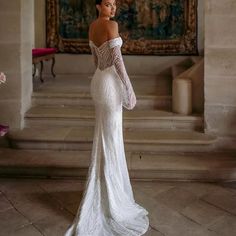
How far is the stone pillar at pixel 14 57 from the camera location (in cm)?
376

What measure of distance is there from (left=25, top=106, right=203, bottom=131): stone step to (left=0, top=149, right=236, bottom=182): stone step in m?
0.46

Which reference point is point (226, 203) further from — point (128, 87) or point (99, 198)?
point (128, 87)

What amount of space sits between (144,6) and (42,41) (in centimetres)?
180

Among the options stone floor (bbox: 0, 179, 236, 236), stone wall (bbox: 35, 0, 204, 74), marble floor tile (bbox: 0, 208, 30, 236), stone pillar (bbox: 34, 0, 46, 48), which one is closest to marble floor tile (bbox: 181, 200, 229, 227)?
stone floor (bbox: 0, 179, 236, 236)

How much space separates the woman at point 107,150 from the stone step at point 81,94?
1874mm

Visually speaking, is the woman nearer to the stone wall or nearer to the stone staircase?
the stone staircase

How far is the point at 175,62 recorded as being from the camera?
631 centimetres

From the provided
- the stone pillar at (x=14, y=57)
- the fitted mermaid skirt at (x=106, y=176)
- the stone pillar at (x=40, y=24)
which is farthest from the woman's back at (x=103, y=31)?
the stone pillar at (x=40, y=24)

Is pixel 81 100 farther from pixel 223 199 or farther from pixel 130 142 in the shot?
pixel 223 199

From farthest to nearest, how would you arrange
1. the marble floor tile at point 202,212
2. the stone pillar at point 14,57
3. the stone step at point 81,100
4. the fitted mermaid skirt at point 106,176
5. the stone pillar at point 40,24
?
the stone pillar at point 40,24
the stone step at point 81,100
the stone pillar at point 14,57
the marble floor tile at point 202,212
the fitted mermaid skirt at point 106,176

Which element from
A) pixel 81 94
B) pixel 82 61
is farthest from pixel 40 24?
pixel 81 94

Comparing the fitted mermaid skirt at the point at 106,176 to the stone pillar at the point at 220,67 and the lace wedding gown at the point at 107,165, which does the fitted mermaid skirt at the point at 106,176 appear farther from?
the stone pillar at the point at 220,67

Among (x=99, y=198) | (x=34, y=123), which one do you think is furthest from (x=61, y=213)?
(x=34, y=123)

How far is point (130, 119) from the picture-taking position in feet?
13.1
